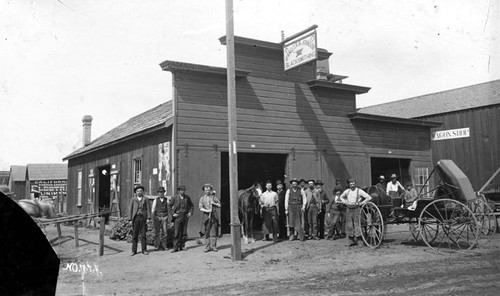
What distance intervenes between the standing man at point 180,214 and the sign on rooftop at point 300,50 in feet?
19.4

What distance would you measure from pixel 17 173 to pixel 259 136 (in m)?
46.7

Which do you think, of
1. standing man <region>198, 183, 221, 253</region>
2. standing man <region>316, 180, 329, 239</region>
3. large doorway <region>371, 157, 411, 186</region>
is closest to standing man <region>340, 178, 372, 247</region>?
standing man <region>316, 180, 329, 239</region>

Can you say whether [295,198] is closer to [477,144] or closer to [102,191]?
[102,191]

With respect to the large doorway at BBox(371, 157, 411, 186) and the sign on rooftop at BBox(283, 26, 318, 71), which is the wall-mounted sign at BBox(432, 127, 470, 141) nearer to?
the large doorway at BBox(371, 157, 411, 186)

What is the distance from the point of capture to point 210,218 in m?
11.9

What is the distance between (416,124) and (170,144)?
11899 millimetres

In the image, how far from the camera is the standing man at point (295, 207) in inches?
529

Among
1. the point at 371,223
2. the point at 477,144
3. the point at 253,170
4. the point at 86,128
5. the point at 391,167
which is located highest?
the point at 86,128

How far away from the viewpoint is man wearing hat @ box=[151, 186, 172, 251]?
12.3 metres

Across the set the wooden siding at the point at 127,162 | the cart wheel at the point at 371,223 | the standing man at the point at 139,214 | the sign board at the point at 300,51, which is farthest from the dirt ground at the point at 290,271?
the sign board at the point at 300,51

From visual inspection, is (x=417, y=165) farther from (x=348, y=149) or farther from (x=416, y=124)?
(x=348, y=149)

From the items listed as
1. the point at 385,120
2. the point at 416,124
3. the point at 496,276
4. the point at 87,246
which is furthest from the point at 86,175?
the point at 496,276

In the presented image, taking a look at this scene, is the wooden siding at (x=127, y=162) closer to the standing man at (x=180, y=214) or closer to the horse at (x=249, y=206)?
the standing man at (x=180, y=214)

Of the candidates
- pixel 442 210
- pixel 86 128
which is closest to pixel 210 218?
pixel 442 210
